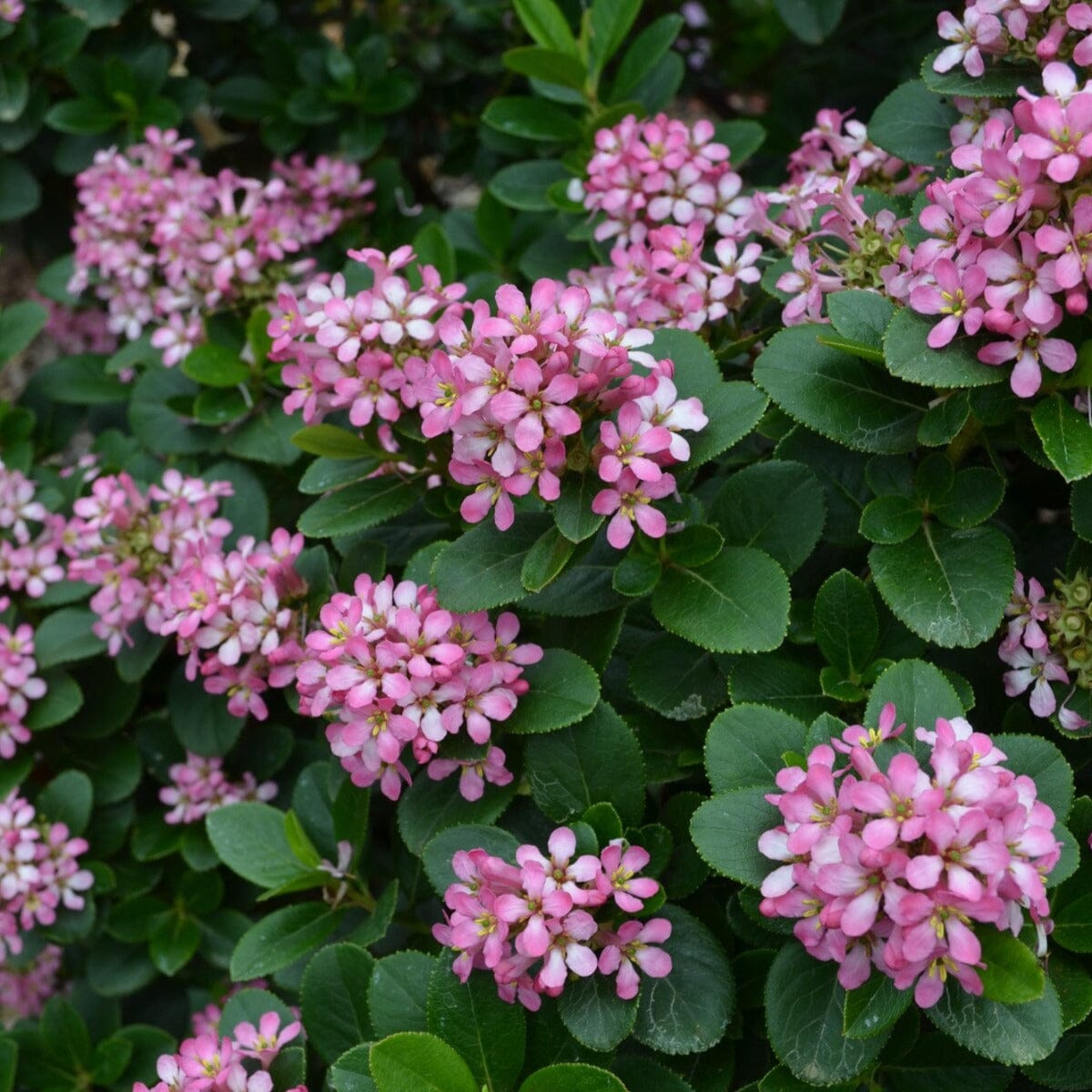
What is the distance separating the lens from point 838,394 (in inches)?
56.9

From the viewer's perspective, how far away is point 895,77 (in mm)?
2617

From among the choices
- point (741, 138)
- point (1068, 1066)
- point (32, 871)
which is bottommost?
point (32, 871)

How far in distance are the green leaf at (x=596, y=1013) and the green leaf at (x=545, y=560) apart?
46cm

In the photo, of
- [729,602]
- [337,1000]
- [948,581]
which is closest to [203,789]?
[337,1000]

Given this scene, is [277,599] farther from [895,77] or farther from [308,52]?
[895,77]

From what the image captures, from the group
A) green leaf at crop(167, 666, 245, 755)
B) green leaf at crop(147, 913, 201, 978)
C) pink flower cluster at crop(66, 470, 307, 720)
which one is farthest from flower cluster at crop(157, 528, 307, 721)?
green leaf at crop(147, 913, 201, 978)

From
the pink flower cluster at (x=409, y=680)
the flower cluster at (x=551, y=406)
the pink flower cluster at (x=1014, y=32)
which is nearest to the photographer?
the flower cluster at (x=551, y=406)

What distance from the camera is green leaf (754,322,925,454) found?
1.43 m

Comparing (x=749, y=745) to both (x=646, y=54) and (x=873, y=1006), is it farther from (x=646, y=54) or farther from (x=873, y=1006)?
(x=646, y=54)

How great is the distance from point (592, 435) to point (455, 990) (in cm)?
66

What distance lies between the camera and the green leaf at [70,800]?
2068 mm

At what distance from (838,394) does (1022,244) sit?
28cm

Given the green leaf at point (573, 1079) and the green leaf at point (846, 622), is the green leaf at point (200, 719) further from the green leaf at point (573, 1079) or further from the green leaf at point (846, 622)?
the green leaf at point (846, 622)

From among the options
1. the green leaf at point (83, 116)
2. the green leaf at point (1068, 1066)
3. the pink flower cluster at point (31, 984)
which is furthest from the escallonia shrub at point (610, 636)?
the green leaf at point (83, 116)
